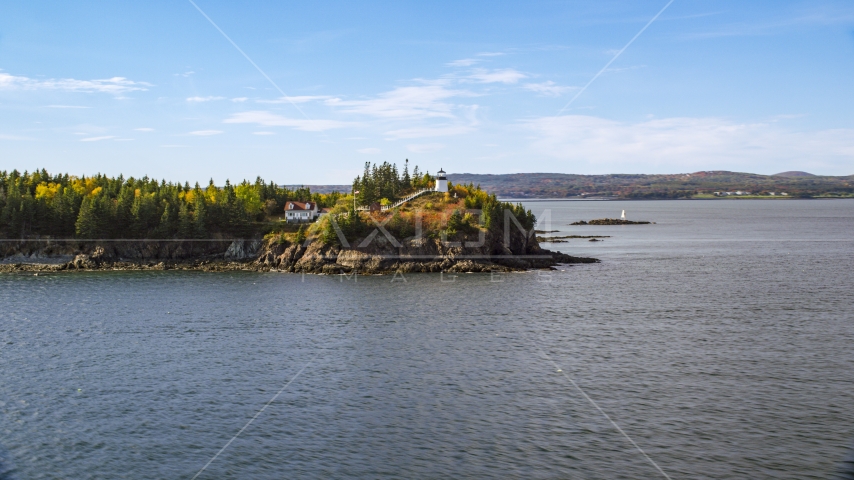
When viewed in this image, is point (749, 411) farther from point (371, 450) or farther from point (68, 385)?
point (68, 385)

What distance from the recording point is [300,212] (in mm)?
128500

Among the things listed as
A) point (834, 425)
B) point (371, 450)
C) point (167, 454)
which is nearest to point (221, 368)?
point (167, 454)

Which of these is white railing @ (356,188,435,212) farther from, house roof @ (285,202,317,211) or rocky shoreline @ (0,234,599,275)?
rocky shoreline @ (0,234,599,275)

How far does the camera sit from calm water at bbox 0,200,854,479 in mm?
31750

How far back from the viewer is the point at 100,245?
11356 centimetres

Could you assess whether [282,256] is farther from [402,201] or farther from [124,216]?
[124,216]

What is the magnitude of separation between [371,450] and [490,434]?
21.8 ft

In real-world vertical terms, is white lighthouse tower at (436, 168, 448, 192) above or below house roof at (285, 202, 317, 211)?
above

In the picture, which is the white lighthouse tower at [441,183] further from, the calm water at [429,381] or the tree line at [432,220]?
the calm water at [429,381]

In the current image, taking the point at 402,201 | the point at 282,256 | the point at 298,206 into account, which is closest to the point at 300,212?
the point at 298,206

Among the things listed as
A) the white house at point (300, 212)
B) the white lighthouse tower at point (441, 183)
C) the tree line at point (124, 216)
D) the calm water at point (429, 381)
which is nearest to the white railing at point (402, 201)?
the white lighthouse tower at point (441, 183)

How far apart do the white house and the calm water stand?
44526 mm

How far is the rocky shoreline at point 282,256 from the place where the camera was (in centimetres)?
10156

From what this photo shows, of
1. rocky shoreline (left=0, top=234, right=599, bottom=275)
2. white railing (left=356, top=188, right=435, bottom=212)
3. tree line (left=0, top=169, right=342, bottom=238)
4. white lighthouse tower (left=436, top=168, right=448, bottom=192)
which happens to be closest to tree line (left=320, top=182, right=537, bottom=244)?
rocky shoreline (left=0, top=234, right=599, bottom=275)
